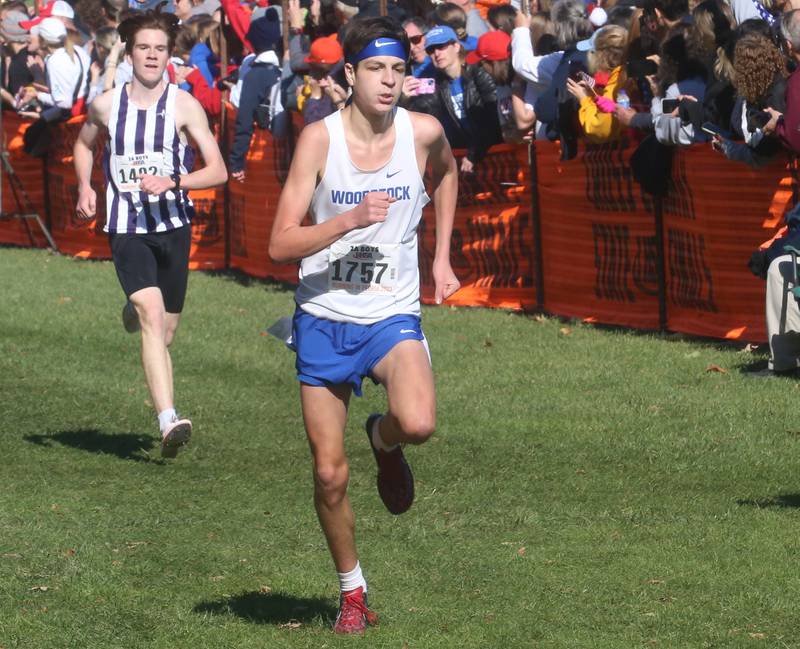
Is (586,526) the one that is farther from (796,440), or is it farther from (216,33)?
(216,33)

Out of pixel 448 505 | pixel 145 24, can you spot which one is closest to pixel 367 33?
pixel 448 505

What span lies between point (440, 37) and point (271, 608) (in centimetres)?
846

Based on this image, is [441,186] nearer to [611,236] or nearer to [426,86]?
[611,236]

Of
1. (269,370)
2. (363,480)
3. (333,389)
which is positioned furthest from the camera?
(269,370)

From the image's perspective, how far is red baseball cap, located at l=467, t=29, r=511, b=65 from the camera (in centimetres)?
1382

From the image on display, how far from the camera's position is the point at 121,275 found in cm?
966

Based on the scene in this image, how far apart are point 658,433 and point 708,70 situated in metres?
3.40

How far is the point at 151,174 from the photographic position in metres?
9.61

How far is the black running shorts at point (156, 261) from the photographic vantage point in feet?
31.5

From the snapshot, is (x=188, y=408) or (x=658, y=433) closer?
(x=658, y=433)

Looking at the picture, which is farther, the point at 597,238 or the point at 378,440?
the point at 597,238

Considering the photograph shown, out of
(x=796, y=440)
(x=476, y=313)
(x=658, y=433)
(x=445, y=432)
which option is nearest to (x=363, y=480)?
(x=445, y=432)

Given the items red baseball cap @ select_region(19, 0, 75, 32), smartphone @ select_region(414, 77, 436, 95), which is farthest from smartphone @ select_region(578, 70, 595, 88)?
red baseball cap @ select_region(19, 0, 75, 32)

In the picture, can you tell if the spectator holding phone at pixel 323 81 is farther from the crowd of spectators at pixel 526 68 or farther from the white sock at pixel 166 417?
the white sock at pixel 166 417
